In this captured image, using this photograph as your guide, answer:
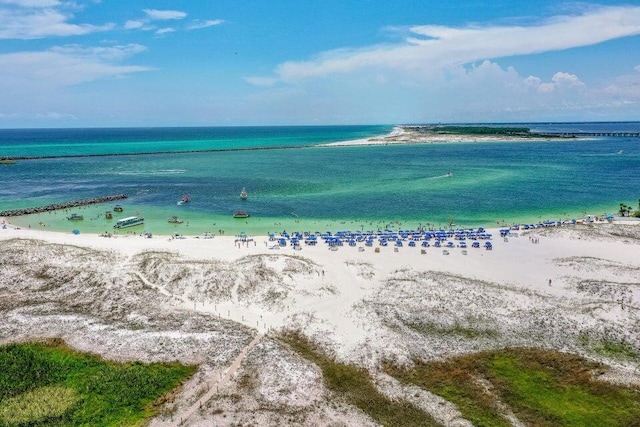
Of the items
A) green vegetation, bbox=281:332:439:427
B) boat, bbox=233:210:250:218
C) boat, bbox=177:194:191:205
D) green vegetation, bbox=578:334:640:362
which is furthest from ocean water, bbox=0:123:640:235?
green vegetation, bbox=281:332:439:427

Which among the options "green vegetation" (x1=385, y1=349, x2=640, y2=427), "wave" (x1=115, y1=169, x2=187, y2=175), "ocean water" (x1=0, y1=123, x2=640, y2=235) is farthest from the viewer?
"wave" (x1=115, y1=169, x2=187, y2=175)

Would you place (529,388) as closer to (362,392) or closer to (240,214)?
(362,392)

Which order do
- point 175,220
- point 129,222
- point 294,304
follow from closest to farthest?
1. point 294,304
2. point 129,222
3. point 175,220

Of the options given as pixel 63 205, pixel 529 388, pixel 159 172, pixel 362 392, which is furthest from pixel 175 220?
pixel 159 172

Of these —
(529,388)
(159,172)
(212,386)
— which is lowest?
(529,388)

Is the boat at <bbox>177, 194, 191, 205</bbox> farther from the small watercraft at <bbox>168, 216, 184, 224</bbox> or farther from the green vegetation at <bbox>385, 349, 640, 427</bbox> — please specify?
the green vegetation at <bbox>385, 349, 640, 427</bbox>

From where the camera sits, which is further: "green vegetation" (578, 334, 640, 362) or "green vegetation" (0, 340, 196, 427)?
"green vegetation" (578, 334, 640, 362)
